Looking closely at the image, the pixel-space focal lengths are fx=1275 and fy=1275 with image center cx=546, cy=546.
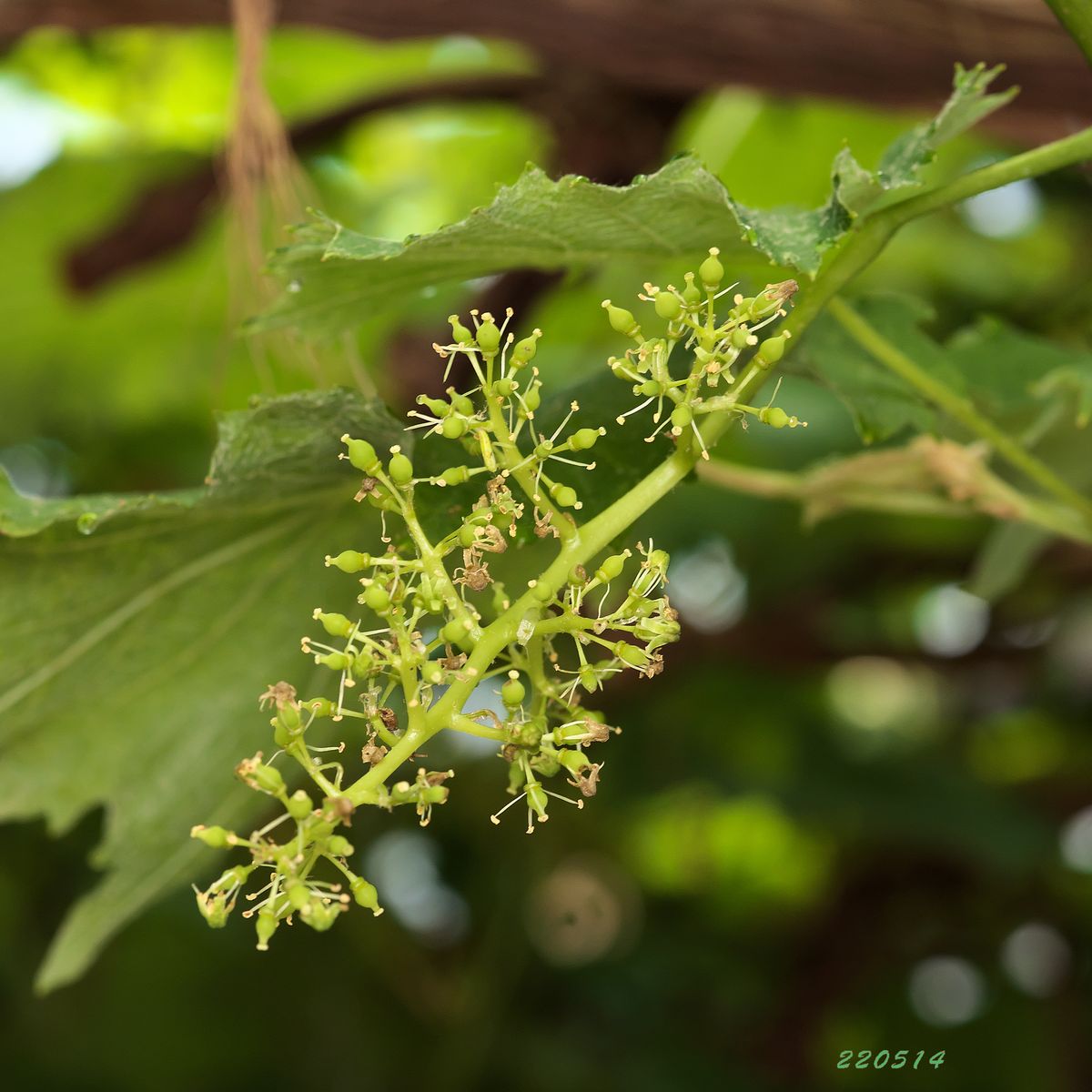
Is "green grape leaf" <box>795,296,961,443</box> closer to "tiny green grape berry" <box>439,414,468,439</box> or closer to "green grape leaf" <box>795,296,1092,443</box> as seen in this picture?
"green grape leaf" <box>795,296,1092,443</box>

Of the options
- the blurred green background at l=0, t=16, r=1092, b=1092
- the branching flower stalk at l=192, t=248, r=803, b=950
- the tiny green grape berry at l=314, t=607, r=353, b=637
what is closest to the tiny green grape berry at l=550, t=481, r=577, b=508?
the branching flower stalk at l=192, t=248, r=803, b=950

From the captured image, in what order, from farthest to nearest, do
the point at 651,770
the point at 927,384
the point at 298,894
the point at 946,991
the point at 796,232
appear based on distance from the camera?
the point at 946,991
the point at 651,770
the point at 927,384
the point at 796,232
the point at 298,894

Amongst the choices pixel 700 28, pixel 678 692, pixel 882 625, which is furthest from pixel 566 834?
pixel 700 28

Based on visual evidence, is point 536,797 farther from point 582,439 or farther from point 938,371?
point 938,371

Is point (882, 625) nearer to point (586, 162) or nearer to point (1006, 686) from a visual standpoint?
point (1006, 686)

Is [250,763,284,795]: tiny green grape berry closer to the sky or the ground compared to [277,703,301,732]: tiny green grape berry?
closer to the ground

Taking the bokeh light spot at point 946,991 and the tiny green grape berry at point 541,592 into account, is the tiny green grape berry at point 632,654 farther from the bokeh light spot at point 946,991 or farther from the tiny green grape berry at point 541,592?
the bokeh light spot at point 946,991

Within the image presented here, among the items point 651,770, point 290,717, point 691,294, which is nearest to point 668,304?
point 691,294
